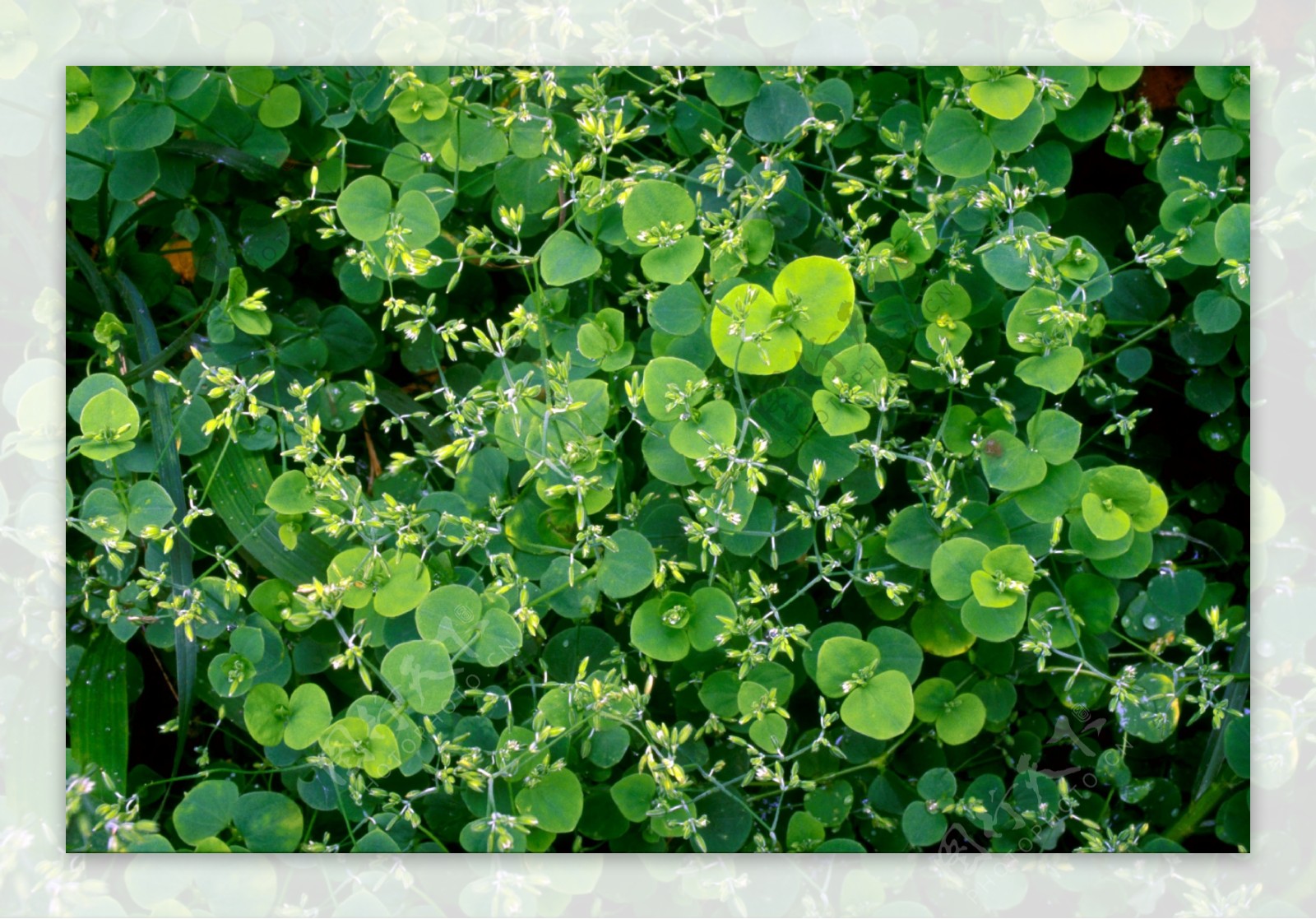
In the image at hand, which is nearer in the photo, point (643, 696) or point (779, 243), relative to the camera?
point (643, 696)

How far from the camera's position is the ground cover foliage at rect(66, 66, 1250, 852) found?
1.15 metres

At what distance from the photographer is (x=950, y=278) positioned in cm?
122

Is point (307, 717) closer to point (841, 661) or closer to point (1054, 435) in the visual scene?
point (841, 661)

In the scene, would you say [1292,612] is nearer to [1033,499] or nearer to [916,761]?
[1033,499]

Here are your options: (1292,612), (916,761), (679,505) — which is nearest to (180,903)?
(679,505)

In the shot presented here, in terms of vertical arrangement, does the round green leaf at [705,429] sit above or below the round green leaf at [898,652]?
above

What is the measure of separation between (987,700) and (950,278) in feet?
1.87

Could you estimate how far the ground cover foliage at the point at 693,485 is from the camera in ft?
3.78

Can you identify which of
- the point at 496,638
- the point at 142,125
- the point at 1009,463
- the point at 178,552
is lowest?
the point at 496,638

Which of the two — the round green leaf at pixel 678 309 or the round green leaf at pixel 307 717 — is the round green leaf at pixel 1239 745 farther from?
the round green leaf at pixel 307 717

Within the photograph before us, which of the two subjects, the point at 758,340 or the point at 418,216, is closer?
the point at 758,340

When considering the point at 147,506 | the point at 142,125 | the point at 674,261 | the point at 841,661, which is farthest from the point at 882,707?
the point at 142,125

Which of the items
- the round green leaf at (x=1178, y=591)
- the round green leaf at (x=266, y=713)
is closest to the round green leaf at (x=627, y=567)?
the round green leaf at (x=266, y=713)

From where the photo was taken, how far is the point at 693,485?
1.22 m
